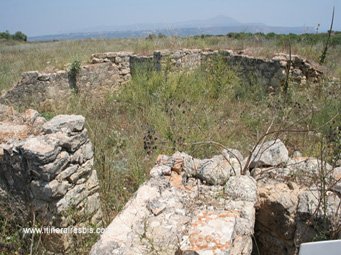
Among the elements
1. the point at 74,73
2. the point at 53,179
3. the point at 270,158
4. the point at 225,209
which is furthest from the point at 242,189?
the point at 74,73

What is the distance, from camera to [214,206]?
2.30 metres

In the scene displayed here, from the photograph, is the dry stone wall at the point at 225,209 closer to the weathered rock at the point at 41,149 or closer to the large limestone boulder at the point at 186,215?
the large limestone boulder at the point at 186,215

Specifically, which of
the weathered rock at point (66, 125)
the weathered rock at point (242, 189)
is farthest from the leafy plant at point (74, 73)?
the weathered rock at point (242, 189)

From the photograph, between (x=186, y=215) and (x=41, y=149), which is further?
(x=41, y=149)

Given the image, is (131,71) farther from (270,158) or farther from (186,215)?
(186,215)

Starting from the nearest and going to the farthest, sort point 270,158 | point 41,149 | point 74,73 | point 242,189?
point 242,189, point 41,149, point 270,158, point 74,73

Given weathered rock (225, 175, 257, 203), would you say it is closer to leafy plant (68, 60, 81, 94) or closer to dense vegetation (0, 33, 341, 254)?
dense vegetation (0, 33, 341, 254)

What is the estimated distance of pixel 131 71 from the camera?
9.46 metres

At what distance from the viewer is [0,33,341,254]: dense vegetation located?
3848mm

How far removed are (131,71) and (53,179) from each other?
691 centimetres

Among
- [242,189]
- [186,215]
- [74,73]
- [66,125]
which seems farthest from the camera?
[74,73]

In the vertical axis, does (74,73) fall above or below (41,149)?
above

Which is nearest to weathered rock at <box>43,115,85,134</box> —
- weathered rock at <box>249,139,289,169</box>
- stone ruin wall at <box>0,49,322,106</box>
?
weathered rock at <box>249,139,289,169</box>

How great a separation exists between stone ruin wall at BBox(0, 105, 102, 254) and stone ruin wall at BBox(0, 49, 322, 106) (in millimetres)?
4494
